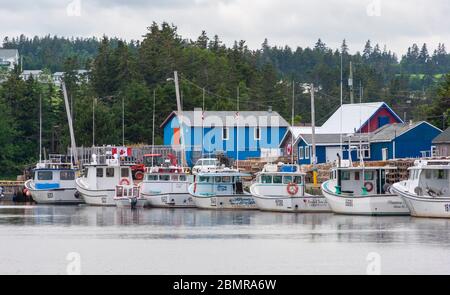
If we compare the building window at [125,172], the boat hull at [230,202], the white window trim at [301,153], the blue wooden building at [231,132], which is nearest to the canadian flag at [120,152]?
the building window at [125,172]

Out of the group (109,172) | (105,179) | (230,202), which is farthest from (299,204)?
(105,179)

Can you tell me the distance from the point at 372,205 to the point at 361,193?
2.63 meters

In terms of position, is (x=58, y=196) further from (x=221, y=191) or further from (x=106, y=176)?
(x=221, y=191)

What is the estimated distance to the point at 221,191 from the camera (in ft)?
239

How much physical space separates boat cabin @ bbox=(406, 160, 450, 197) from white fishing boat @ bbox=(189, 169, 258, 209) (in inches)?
529

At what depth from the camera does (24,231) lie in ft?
189

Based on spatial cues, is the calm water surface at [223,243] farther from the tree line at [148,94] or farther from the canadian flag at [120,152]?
the tree line at [148,94]

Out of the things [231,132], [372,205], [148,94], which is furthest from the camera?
[148,94]

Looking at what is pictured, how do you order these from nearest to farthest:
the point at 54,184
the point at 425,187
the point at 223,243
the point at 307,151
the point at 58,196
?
the point at 223,243
the point at 425,187
the point at 58,196
the point at 54,184
the point at 307,151

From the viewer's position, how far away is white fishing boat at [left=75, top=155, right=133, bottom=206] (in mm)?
80188

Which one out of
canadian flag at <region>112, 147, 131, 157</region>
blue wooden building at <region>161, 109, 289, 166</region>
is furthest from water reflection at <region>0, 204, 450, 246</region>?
blue wooden building at <region>161, 109, 289, 166</region>

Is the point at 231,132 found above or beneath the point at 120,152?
above

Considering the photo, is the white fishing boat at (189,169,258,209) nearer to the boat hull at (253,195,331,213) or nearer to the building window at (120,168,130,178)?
the boat hull at (253,195,331,213)

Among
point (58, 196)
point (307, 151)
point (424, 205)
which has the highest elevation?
point (307, 151)
